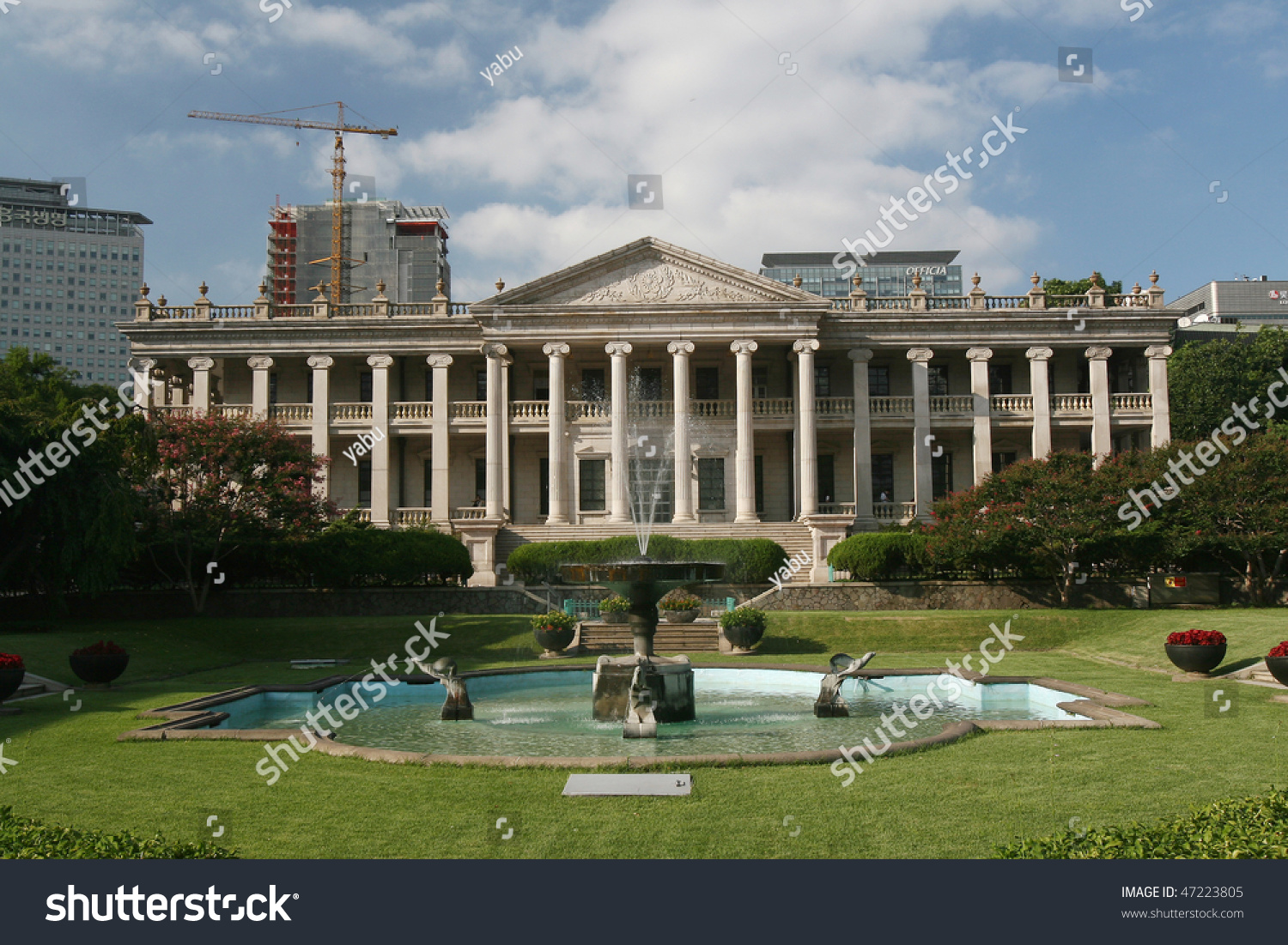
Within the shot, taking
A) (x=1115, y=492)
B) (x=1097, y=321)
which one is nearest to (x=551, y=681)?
(x=1115, y=492)

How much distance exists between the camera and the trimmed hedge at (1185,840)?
6.18m

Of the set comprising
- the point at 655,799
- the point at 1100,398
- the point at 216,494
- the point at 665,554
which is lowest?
the point at 655,799

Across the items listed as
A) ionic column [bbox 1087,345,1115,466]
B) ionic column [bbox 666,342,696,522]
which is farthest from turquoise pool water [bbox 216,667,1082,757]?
ionic column [bbox 1087,345,1115,466]

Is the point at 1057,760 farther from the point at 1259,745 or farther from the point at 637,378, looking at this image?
the point at 637,378

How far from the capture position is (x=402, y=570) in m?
32.2

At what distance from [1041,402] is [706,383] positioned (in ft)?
50.3

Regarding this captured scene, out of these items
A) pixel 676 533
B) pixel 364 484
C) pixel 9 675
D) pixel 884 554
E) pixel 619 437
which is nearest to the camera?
pixel 9 675

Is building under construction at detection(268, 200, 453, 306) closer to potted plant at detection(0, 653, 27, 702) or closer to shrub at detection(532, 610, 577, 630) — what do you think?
shrub at detection(532, 610, 577, 630)

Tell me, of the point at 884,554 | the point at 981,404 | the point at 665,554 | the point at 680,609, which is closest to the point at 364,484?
the point at 665,554

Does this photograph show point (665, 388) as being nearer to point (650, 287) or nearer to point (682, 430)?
point (682, 430)

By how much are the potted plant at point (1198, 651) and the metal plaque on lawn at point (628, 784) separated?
41.7 ft

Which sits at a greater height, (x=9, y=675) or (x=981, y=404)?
(x=981, y=404)

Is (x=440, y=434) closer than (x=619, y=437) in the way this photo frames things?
No

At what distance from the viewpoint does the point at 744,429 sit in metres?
41.7
